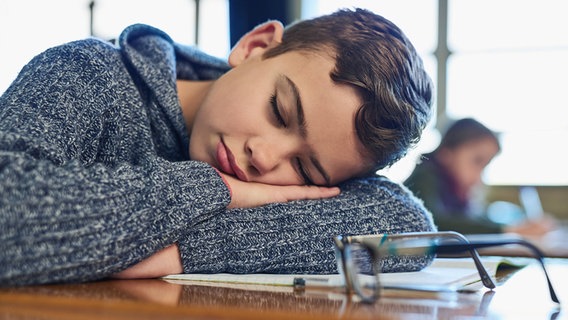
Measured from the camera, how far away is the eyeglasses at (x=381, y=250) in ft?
1.95

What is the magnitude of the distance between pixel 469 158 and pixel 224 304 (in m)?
2.91

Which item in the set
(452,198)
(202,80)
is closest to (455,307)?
(202,80)

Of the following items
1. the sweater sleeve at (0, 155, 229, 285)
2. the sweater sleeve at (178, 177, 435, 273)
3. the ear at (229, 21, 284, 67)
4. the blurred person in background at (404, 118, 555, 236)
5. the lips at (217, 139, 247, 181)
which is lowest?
the blurred person in background at (404, 118, 555, 236)

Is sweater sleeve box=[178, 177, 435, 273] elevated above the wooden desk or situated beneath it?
situated beneath

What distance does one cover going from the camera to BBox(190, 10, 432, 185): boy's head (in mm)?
971

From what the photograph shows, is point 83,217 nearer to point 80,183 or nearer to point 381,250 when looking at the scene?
point 80,183

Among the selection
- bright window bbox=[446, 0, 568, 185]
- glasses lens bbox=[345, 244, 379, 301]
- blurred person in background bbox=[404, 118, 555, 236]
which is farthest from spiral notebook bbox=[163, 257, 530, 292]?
bright window bbox=[446, 0, 568, 185]

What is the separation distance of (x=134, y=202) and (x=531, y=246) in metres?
0.42

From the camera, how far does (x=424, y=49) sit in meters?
4.52

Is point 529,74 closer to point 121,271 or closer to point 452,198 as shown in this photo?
point 452,198

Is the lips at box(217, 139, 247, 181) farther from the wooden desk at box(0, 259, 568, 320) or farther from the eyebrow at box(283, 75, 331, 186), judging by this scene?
the wooden desk at box(0, 259, 568, 320)


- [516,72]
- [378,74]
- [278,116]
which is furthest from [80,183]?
[516,72]

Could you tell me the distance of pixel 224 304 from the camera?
53cm

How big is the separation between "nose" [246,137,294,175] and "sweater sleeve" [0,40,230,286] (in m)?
0.10
